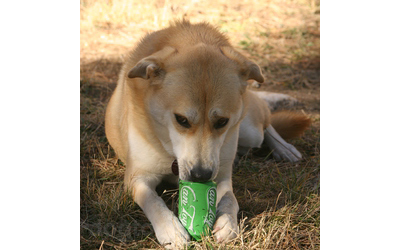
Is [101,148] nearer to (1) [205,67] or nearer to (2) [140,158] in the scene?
(2) [140,158]

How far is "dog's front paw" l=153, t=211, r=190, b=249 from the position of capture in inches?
96.4

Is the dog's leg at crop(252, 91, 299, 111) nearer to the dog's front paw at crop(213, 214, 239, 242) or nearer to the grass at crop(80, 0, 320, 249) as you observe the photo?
the grass at crop(80, 0, 320, 249)

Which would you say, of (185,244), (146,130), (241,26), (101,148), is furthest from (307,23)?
(185,244)

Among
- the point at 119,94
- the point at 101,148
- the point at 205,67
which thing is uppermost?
the point at 205,67

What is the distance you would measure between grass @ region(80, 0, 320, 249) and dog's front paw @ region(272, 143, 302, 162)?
85 mm

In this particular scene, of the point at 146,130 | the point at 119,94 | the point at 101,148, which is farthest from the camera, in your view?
the point at 101,148

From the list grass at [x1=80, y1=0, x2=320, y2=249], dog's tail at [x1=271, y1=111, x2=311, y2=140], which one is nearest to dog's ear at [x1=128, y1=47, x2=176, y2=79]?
grass at [x1=80, y1=0, x2=320, y2=249]

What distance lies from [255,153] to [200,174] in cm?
A: 191

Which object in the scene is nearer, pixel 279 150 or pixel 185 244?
pixel 185 244

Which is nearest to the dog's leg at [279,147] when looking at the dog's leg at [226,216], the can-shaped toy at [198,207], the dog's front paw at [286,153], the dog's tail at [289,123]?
the dog's front paw at [286,153]

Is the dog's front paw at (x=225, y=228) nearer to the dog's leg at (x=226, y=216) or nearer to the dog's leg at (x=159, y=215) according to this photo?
the dog's leg at (x=226, y=216)

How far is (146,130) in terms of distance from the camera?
3000 millimetres

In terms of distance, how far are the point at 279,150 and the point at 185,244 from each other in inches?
77.6

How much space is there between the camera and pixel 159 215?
8.63 feet
